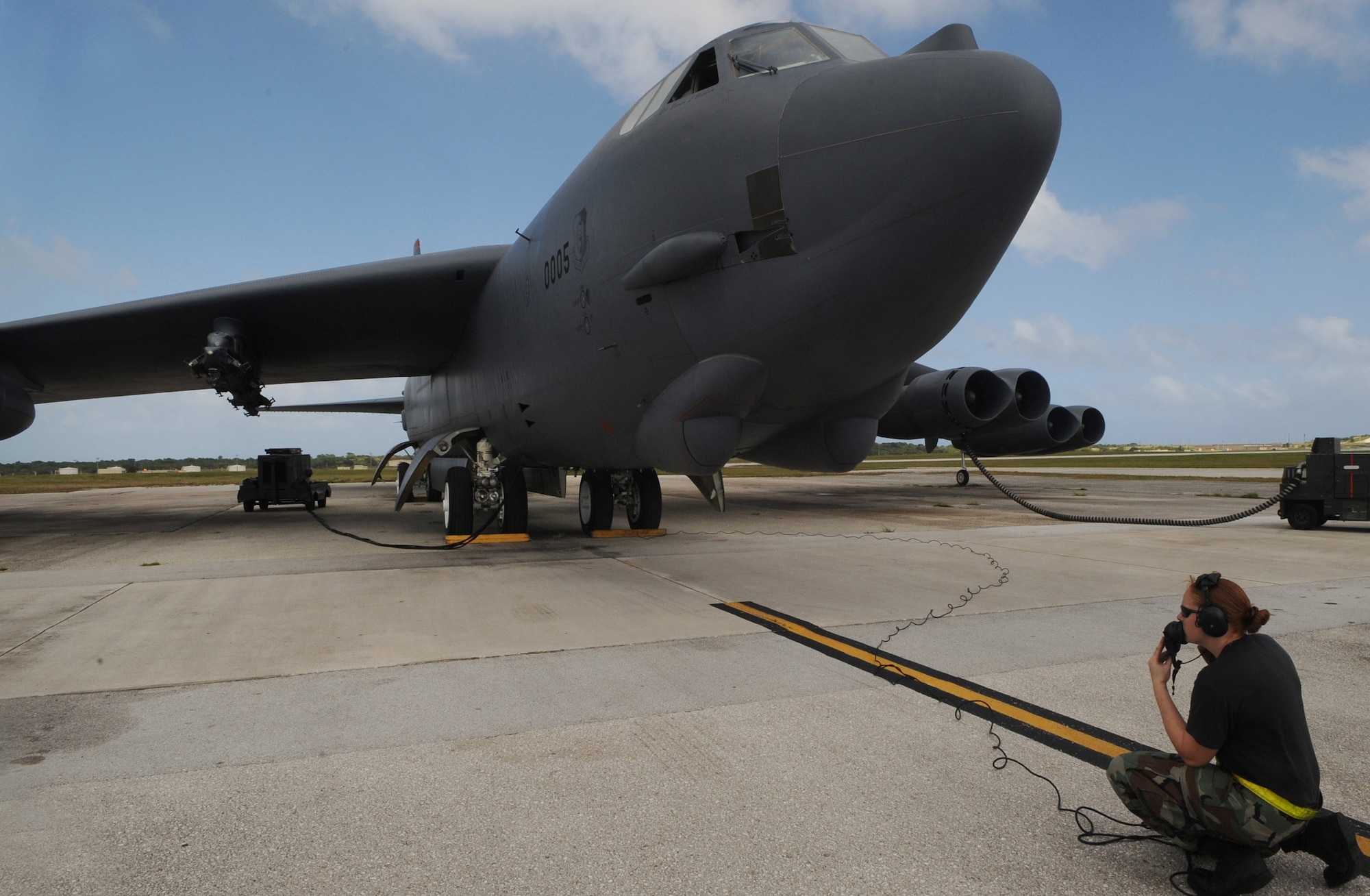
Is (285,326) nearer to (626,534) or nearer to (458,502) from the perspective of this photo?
(458,502)

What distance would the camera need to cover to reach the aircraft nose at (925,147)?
4.11 m

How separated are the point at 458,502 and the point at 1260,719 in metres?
9.82

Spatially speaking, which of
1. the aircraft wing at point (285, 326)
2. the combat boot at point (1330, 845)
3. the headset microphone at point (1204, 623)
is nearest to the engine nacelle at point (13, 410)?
the aircraft wing at point (285, 326)

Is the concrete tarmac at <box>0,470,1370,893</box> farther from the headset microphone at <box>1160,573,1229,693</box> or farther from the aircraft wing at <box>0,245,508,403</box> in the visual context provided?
the aircraft wing at <box>0,245,508,403</box>

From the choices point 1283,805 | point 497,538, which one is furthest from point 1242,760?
Result: point 497,538

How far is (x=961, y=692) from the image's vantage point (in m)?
3.94

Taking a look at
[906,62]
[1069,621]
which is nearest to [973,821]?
[1069,621]

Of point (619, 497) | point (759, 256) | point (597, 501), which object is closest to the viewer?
point (759, 256)

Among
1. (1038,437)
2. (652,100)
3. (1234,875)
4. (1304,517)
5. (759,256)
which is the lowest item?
(1234,875)

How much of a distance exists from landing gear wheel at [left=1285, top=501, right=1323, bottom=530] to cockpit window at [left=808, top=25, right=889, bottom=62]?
11.0 metres

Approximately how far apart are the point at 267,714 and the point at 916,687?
3.21 meters

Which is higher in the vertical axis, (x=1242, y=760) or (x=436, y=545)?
(x=1242, y=760)

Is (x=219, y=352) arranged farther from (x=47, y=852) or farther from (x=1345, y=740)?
(x=1345, y=740)

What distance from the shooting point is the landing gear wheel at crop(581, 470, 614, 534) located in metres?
11.6
